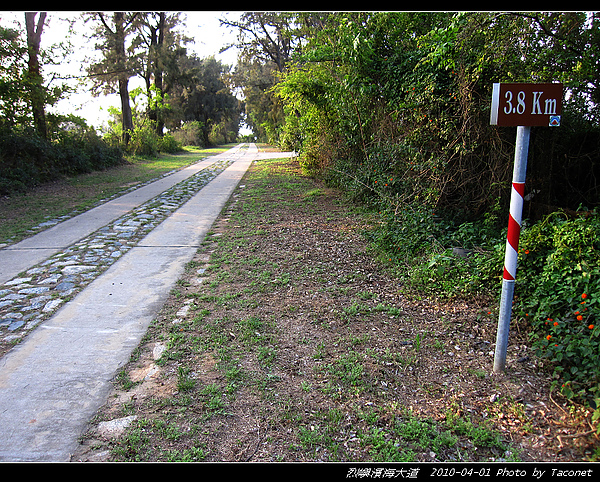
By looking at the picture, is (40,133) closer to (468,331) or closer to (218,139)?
(468,331)

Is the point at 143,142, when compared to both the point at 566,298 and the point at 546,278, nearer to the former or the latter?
the point at 546,278

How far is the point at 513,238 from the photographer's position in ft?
10.1

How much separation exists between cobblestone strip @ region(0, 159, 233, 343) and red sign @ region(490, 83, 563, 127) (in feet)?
14.9

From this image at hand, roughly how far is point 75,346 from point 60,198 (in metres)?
8.89

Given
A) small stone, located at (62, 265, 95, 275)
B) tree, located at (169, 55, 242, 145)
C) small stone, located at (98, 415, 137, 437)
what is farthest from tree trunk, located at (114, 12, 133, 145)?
tree, located at (169, 55, 242, 145)

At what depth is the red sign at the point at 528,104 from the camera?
2.80 meters

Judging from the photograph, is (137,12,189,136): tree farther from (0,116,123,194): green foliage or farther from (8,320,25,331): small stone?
(8,320,25,331): small stone

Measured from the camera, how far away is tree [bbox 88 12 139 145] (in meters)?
20.2

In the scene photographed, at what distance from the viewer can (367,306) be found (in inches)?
174

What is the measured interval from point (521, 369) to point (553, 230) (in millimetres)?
1583

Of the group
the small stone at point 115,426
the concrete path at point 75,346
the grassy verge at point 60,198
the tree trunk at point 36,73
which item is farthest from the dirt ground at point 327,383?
the tree trunk at point 36,73

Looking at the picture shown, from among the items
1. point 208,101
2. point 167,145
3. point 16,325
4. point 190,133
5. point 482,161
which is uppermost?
point 208,101

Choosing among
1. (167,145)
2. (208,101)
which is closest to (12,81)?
(167,145)

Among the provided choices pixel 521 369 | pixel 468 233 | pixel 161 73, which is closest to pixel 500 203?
pixel 468 233
